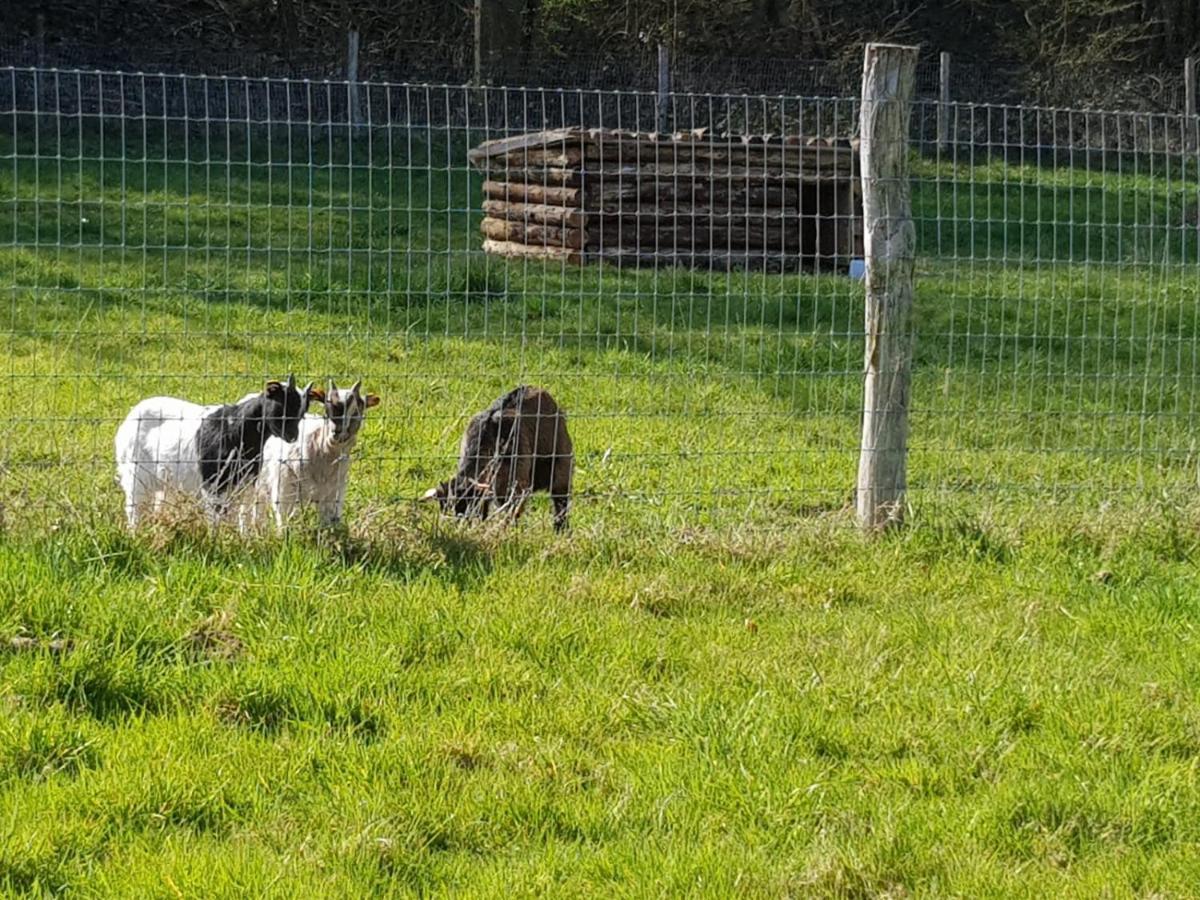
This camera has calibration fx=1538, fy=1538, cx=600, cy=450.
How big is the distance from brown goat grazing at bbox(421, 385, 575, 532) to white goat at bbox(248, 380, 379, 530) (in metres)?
0.46

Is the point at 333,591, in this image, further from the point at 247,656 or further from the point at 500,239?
the point at 500,239

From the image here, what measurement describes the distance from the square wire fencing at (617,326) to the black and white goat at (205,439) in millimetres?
234

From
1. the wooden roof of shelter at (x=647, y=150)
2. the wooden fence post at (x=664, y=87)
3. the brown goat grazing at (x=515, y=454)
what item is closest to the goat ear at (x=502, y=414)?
the brown goat grazing at (x=515, y=454)

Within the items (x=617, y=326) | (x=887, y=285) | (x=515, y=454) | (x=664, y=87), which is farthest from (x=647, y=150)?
(x=664, y=87)

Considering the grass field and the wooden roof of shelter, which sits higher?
the wooden roof of shelter

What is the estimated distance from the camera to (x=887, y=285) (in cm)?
696

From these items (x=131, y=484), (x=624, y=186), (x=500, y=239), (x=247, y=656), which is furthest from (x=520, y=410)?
(x=500, y=239)

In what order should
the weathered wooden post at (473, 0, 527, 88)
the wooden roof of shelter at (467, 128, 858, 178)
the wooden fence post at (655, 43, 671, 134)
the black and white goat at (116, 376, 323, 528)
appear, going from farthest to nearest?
the weathered wooden post at (473, 0, 527, 88) < the wooden fence post at (655, 43, 671, 134) < the wooden roof of shelter at (467, 128, 858, 178) < the black and white goat at (116, 376, 323, 528)

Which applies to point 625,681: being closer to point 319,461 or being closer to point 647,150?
point 319,461

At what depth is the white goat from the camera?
691 centimetres

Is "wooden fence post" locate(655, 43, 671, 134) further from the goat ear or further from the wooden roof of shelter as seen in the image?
the goat ear

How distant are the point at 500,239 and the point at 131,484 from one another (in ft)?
31.3

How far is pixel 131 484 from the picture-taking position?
670 centimetres

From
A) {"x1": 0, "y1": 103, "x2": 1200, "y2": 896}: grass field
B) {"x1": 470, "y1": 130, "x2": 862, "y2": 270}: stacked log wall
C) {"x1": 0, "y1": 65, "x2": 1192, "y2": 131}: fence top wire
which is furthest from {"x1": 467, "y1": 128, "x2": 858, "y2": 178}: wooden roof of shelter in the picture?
{"x1": 0, "y1": 103, "x2": 1200, "y2": 896}: grass field
